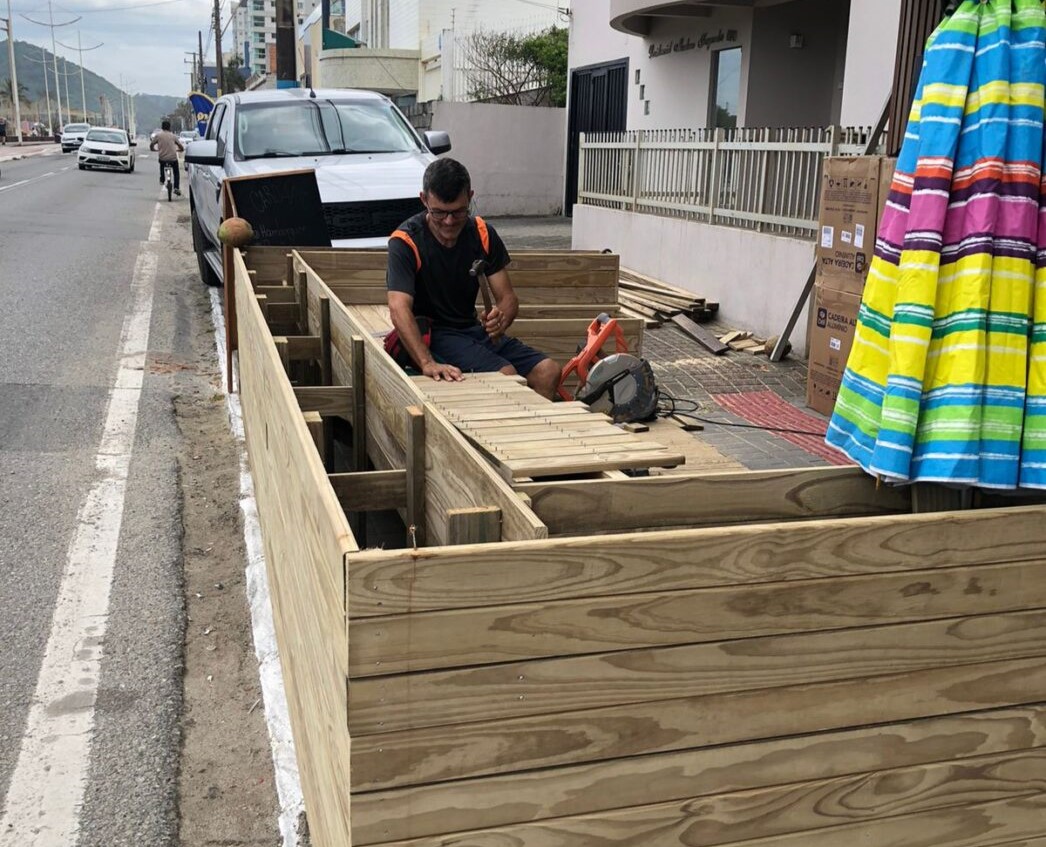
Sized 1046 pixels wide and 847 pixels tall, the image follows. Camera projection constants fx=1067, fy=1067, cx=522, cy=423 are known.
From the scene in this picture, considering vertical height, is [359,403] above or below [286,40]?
below

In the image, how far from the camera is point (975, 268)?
2541 mm

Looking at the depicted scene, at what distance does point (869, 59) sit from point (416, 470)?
9164mm

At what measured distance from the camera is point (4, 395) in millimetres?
8297

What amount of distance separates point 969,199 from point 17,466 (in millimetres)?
5885

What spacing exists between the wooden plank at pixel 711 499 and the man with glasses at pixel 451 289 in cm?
232

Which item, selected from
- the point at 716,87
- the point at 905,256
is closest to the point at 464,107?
the point at 716,87

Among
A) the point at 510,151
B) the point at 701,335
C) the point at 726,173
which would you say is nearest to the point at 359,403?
the point at 701,335

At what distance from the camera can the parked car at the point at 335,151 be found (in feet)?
33.1

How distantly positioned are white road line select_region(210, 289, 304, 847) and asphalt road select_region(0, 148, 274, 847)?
0.32m

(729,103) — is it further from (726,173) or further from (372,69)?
(372,69)

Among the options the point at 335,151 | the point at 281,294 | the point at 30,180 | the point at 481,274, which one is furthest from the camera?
the point at 30,180

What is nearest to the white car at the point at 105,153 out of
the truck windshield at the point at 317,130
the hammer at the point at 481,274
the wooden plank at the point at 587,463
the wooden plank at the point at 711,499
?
the truck windshield at the point at 317,130

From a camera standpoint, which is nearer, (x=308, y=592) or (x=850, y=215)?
(x=308, y=592)

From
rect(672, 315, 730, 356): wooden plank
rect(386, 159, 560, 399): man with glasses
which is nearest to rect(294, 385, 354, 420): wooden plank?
rect(386, 159, 560, 399): man with glasses
